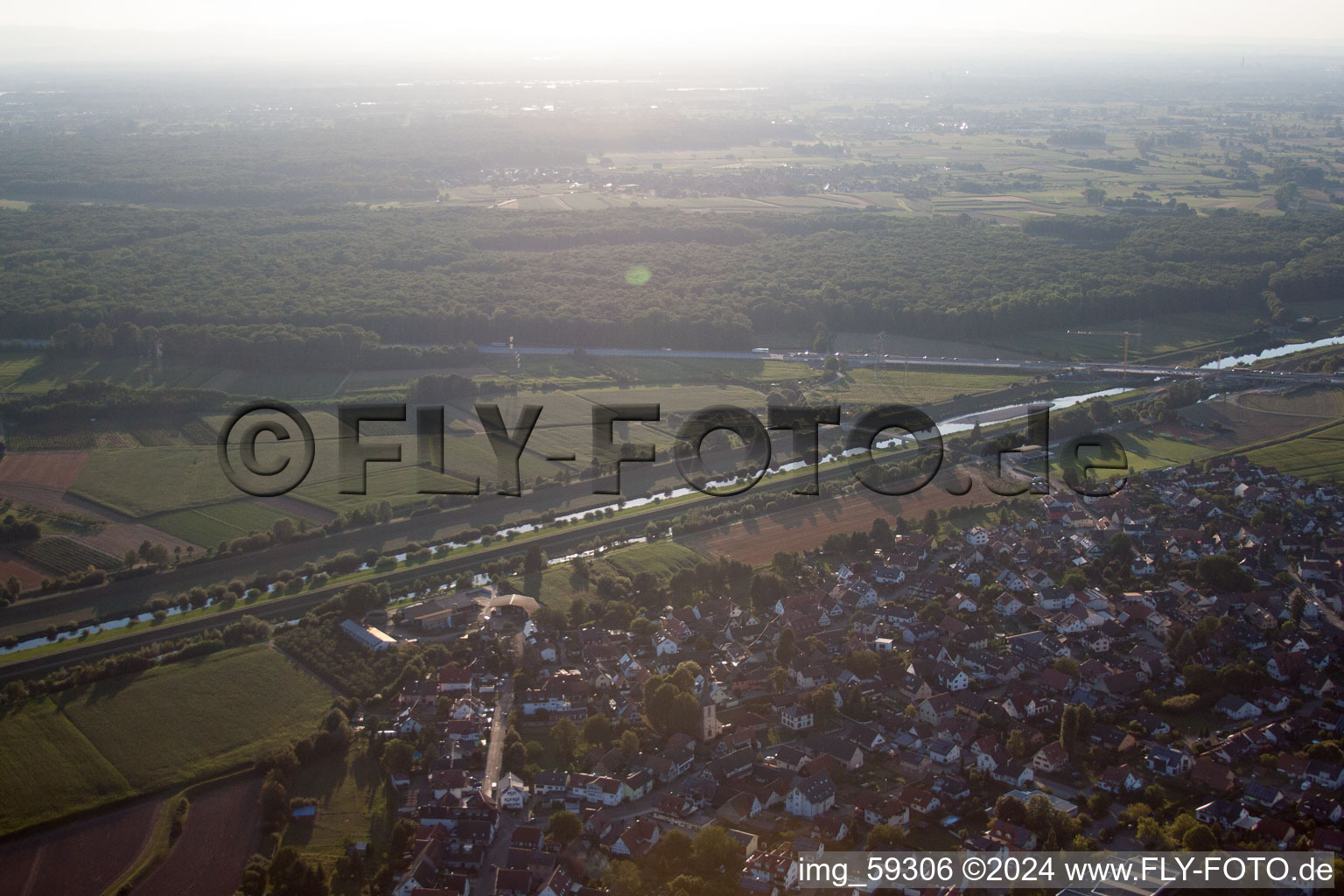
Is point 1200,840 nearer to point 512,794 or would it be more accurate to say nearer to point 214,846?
point 512,794

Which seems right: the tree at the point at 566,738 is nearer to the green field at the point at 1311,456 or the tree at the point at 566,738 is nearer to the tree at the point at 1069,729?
the tree at the point at 1069,729

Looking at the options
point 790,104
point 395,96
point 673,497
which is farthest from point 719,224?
point 395,96

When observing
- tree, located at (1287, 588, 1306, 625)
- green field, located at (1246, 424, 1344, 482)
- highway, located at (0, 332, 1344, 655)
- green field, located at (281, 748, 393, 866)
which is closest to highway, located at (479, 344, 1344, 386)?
green field, located at (1246, 424, 1344, 482)

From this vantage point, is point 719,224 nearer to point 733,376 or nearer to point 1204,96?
point 733,376

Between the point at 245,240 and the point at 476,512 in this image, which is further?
the point at 245,240

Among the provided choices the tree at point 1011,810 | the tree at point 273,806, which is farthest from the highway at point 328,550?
the tree at point 1011,810

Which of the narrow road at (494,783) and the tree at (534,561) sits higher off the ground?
the tree at (534,561)

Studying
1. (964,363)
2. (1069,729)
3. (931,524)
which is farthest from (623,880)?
(964,363)

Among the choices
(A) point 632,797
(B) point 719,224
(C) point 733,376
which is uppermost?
(B) point 719,224
